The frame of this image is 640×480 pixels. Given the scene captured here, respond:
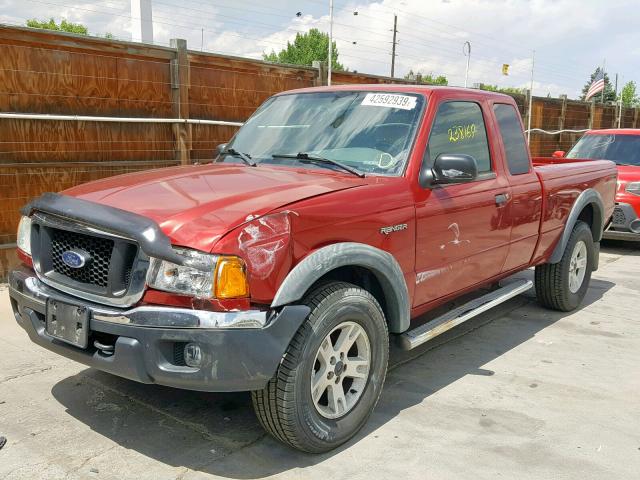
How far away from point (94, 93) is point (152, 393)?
436 cm

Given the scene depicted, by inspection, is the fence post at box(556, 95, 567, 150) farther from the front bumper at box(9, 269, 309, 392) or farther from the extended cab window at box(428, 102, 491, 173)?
the front bumper at box(9, 269, 309, 392)

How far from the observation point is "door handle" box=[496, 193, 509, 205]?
436 cm

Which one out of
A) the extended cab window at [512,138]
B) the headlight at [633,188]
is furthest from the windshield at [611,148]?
the extended cab window at [512,138]

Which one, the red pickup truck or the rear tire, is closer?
the red pickup truck

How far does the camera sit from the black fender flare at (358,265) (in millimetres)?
2814

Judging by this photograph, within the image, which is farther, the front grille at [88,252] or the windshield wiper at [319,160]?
the windshield wiper at [319,160]

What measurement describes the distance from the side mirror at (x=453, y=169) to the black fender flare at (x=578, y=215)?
1.99 metres

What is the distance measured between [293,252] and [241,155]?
1.53 meters

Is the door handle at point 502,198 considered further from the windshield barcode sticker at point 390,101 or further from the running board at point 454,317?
the windshield barcode sticker at point 390,101

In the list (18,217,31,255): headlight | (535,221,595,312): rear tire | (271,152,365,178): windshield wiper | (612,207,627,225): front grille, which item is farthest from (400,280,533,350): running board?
(612,207,627,225): front grille

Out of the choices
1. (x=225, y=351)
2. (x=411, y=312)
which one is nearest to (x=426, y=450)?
(x=411, y=312)

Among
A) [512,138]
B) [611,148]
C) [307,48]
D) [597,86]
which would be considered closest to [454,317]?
[512,138]

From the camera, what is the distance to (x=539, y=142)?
16.5 meters

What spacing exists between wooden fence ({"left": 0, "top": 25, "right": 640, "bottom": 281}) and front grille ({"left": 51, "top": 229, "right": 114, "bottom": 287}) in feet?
11.8
